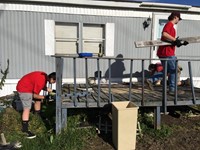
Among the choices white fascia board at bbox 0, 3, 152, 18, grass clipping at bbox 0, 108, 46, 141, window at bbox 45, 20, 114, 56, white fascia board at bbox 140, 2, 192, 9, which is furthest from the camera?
white fascia board at bbox 140, 2, 192, 9

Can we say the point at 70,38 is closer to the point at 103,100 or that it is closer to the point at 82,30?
the point at 82,30

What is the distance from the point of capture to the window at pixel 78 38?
771 centimetres

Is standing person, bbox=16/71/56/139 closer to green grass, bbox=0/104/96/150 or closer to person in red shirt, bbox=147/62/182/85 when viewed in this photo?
green grass, bbox=0/104/96/150

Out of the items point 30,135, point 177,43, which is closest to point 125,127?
point 30,135

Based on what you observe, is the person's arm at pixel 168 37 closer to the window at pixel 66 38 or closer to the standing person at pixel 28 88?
the standing person at pixel 28 88

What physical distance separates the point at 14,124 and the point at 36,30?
3.26 meters

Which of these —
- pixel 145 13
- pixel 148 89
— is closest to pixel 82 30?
pixel 145 13

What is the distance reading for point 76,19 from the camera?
7.83 metres

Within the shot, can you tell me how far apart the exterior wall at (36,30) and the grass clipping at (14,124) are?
2104 mm

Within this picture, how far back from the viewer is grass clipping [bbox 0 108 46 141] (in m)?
4.87

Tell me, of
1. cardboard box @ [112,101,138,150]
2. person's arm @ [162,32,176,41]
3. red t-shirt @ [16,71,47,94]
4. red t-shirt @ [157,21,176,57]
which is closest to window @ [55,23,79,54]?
red t-shirt @ [16,71,47,94]

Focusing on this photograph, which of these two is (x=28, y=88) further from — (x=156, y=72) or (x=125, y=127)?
(x=156, y=72)

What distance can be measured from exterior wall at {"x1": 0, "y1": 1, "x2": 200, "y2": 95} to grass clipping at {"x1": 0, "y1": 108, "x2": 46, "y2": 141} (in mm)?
2104

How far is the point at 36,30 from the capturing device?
7.59 m
